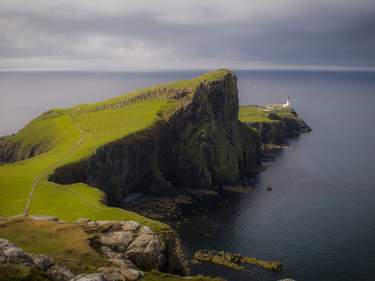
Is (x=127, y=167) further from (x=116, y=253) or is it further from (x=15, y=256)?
(x=15, y=256)

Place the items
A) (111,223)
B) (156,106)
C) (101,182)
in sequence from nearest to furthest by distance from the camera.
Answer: (111,223) → (101,182) → (156,106)

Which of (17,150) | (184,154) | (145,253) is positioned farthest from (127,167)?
(145,253)

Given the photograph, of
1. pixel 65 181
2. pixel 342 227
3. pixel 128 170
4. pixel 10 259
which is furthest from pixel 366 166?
pixel 10 259

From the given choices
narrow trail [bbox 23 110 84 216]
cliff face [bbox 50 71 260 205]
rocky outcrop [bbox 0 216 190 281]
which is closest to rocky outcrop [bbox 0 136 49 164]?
narrow trail [bbox 23 110 84 216]

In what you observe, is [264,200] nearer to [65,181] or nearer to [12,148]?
[65,181]

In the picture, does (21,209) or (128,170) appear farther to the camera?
(128,170)

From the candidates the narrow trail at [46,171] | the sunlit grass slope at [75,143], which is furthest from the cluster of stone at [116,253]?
the narrow trail at [46,171]

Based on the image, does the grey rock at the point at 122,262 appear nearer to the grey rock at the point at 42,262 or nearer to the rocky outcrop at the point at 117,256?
the rocky outcrop at the point at 117,256

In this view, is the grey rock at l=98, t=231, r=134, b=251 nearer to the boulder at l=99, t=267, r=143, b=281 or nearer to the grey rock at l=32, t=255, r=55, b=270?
the boulder at l=99, t=267, r=143, b=281
